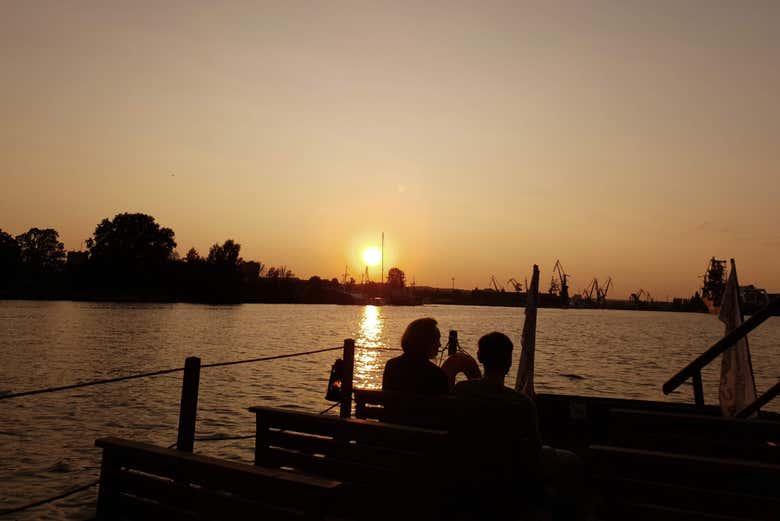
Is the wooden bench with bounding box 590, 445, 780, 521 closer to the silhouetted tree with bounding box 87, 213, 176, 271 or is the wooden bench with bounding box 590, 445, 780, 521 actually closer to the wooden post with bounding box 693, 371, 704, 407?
the wooden post with bounding box 693, 371, 704, 407

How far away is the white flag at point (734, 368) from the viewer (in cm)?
848

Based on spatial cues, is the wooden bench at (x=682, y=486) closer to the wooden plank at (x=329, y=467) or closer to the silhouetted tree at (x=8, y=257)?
the wooden plank at (x=329, y=467)

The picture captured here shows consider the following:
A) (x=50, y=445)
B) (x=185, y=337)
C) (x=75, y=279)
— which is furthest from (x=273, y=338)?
(x=75, y=279)

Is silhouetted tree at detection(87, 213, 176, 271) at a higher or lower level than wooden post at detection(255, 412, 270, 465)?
higher

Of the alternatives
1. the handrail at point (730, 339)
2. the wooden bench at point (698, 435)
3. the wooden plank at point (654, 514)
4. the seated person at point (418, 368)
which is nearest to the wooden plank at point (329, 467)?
the seated person at point (418, 368)

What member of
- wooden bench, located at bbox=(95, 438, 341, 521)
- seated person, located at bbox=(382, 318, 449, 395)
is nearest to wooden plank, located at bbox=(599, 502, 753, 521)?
wooden bench, located at bbox=(95, 438, 341, 521)

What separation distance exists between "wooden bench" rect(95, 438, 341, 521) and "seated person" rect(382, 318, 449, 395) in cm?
222

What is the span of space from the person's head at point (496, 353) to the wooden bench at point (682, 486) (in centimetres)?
87

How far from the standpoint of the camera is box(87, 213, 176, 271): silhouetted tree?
149m

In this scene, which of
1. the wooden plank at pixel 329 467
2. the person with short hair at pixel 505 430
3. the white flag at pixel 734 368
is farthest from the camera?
the white flag at pixel 734 368

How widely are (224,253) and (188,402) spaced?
169546mm

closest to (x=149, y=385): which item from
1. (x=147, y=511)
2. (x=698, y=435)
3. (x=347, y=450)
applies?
(x=347, y=450)

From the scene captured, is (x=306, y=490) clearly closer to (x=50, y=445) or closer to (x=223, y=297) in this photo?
(x=50, y=445)

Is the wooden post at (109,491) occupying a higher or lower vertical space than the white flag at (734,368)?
lower
